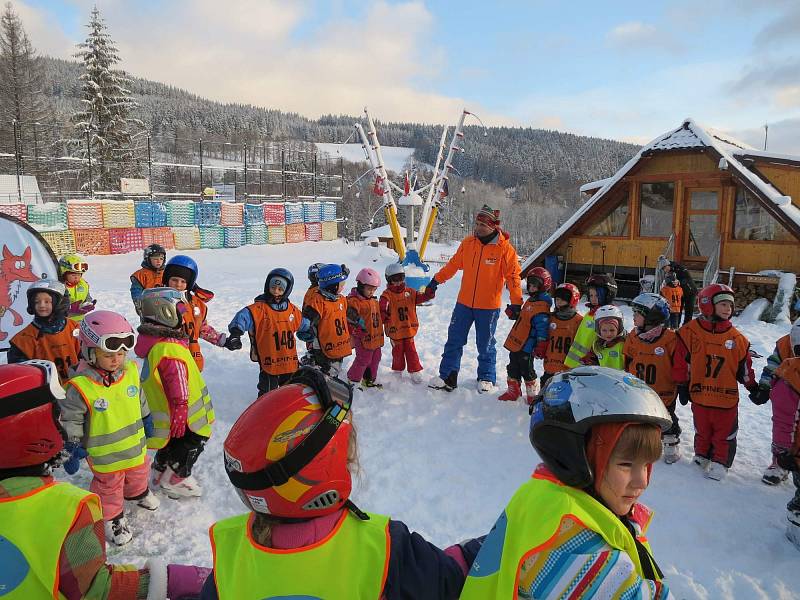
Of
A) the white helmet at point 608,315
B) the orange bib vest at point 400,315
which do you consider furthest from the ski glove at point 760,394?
the orange bib vest at point 400,315

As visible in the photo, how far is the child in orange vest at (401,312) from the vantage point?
6828 mm

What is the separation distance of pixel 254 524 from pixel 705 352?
439cm

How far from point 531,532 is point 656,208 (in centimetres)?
1453

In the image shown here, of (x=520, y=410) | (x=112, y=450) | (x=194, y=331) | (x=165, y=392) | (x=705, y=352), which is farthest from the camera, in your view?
(x=520, y=410)

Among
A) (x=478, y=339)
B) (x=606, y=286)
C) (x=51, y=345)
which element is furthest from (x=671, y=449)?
(x=51, y=345)

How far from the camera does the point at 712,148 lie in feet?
39.9

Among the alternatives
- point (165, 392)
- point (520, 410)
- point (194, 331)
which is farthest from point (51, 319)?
point (520, 410)

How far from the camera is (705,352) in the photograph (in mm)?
4492

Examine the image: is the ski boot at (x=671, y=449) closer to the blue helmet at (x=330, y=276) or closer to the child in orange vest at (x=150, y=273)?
the blue helmet at (x=330, y=276)

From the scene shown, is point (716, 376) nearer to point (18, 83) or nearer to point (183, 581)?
point (183, 581)

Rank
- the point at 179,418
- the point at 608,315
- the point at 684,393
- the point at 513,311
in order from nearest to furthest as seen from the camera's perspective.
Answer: the point at 179,418 → the point at 684,393 → the point at 608,315 → the point at 513,311

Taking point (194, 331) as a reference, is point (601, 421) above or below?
above

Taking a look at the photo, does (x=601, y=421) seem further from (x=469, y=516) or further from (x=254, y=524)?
(x=469, y=516)

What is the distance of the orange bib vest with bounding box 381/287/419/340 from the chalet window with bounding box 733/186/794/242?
996 cm
